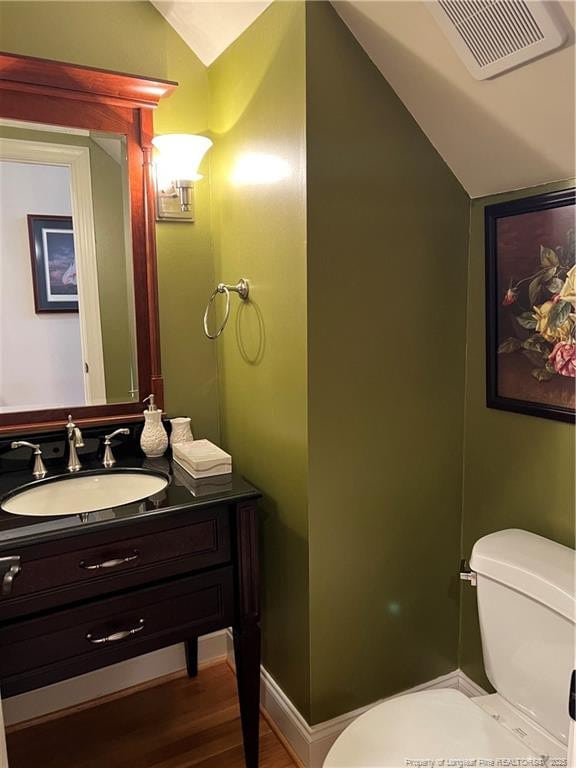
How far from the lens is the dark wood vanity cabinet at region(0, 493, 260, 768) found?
1312mm

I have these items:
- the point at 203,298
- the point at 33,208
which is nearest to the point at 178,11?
the point at 33,208

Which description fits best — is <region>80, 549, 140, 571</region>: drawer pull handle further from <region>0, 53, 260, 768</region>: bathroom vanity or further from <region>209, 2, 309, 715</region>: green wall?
<region>209, 2, 309, 715</region>: green wall

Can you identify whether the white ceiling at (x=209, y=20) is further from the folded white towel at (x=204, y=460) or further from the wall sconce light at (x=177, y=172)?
the folded white towel at (x=204, y=460)

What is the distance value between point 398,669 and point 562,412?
94 cm

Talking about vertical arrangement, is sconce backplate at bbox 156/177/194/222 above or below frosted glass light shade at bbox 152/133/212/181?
below

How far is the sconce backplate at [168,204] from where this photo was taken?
186cm

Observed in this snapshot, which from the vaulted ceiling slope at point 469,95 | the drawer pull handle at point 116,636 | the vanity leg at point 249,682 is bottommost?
the vanity leg at point 249,682

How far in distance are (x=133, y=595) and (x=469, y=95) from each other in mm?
1451

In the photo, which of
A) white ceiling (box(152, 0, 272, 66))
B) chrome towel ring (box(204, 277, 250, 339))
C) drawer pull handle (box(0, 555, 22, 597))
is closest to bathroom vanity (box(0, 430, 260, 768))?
drawer pull handle (box(0, 555, 22, 597))

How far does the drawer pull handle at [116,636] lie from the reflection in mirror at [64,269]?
718 mm

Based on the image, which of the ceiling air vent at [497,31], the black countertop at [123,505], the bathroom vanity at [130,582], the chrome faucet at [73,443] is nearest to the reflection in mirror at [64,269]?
the chrome faucet at [73,443]

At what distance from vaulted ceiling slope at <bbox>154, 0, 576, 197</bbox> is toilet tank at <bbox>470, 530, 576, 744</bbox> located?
92 centimetres

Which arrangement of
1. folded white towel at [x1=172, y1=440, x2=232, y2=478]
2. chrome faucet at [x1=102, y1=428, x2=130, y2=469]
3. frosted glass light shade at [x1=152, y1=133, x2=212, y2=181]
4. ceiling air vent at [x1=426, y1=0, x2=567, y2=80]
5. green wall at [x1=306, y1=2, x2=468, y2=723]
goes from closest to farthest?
ceiling air vent at [x1=426, y1=0, x2=567, y2=80], green wall at [x1=306, y1=2, x2=468, y2=723], folded white towel at [x1=172, y1=440, x2=232, y2=478], frosted glass light shade at [x1=152, y1=133, x2=212, y2=181], chrome faucet at [x1=102, y1=428, x2=130, y2=469]

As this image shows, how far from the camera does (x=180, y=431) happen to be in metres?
1.90
